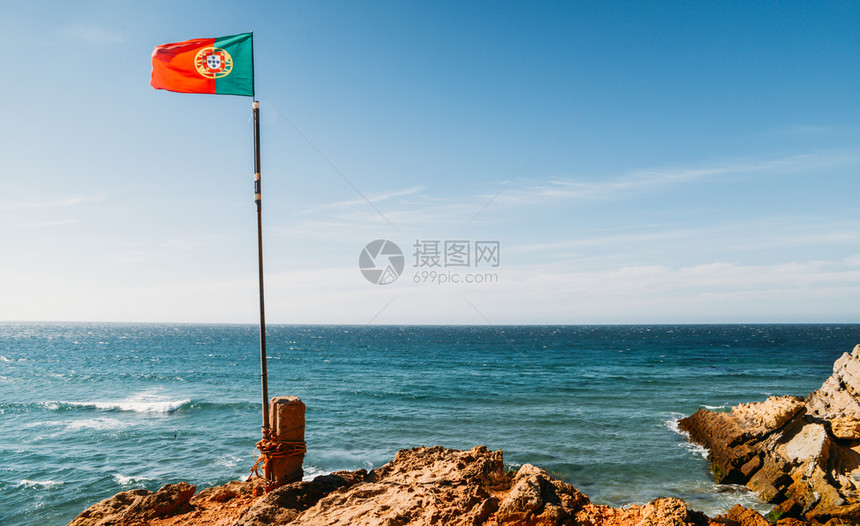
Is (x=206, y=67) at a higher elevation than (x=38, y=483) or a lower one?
higher

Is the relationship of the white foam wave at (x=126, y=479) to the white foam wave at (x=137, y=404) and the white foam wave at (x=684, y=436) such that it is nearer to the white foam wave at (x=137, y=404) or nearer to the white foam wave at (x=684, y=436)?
the white foam wave at (x=137, y=404)

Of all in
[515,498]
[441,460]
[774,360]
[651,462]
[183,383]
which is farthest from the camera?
[774,360]

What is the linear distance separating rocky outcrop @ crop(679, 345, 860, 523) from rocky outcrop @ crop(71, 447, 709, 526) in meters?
9.46

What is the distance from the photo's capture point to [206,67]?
25.6 feet

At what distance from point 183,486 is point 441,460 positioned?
4501 millimetres

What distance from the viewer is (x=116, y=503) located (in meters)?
7.54

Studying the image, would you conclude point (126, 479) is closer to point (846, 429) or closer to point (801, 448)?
point (801, 448)

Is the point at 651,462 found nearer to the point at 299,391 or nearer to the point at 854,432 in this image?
the point at 854,432

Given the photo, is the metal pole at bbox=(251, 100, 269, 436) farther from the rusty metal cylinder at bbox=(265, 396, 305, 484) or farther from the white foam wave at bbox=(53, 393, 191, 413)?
the white foam wave at bbox=(53, 393, 191, 413)

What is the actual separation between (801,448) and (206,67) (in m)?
20.2

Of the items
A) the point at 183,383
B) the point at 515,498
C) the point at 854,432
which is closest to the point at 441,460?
the point at 515,498

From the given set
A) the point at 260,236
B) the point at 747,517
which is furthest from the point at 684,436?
the point at 260,236

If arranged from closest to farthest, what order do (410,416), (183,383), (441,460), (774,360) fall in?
(441,460) → (410,416) → (183,383) → (774,360)

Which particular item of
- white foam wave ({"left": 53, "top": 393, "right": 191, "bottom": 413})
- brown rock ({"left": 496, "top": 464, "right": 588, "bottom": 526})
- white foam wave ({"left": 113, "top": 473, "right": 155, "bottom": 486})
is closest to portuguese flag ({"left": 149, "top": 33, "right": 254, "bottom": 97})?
brown rock ({"left": 496, "top": 464, "right": 588, "bottom": 526})
